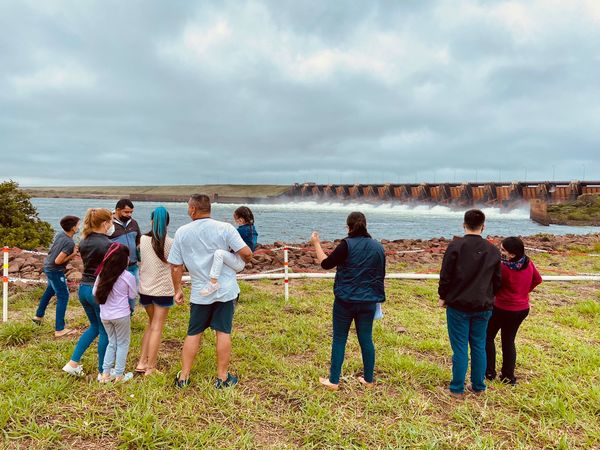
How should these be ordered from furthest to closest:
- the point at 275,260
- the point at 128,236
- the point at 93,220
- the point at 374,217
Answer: the point at 374,217 < the point at 275,260 < the point at 128,236 < the point at 93,220

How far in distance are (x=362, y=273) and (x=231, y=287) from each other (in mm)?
1236

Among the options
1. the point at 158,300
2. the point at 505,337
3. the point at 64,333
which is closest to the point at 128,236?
the point at 158,300

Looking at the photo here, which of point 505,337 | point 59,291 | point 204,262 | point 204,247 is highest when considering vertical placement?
point 204,247

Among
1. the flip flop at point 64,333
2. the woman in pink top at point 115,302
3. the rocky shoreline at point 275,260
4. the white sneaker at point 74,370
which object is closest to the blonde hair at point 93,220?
the woman in pink top at point 115,302

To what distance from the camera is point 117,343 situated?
3898 mm

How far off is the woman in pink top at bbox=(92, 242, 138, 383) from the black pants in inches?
144

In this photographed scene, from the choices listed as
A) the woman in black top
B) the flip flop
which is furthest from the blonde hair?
the flip flop

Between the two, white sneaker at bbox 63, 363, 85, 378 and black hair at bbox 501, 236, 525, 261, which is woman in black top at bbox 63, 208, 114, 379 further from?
black hair at bbox 501, 236, 525, 261

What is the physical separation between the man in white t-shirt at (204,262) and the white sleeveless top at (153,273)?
22 cm

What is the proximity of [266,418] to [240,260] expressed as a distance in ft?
4.63

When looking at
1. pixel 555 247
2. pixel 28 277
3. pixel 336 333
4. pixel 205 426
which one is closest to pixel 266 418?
pixel 205 426

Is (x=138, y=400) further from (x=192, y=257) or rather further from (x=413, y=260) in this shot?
(x=413, y=260)

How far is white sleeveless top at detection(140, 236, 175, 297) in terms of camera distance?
3.97 m

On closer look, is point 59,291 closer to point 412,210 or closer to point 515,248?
point 515,248
